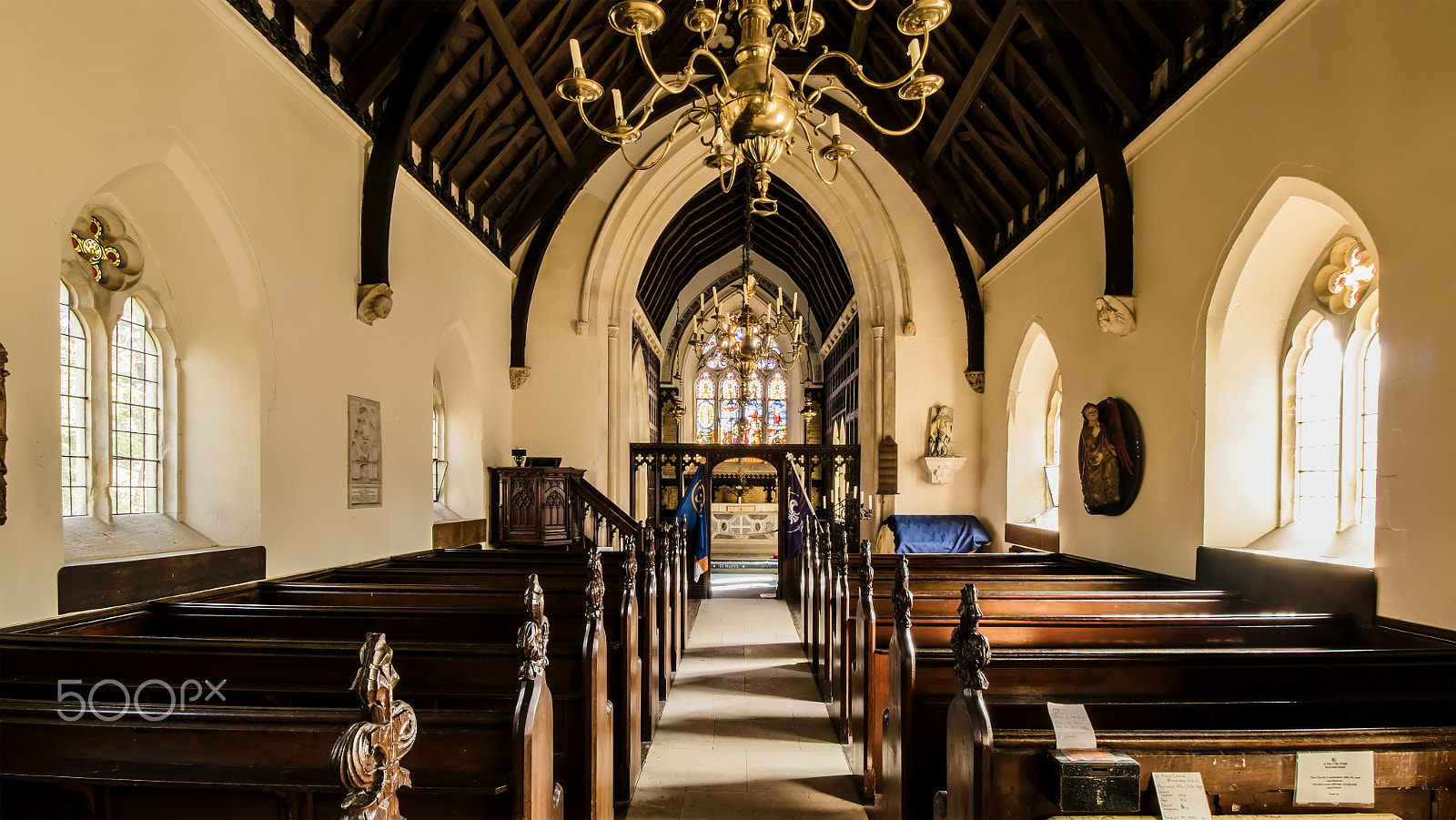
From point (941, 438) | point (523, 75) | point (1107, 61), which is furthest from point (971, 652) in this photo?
point (941, 438)

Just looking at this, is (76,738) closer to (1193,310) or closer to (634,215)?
(1193,310)

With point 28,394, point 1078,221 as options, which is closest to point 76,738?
point 28,394

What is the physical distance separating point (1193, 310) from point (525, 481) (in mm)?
6017

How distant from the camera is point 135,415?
4.15 meters

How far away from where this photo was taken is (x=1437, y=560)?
3082 millimetres

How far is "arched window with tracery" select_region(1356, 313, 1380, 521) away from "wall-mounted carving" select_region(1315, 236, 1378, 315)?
210 mm

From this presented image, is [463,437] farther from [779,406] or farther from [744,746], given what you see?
[779,406]

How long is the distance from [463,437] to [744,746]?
4.85 metres

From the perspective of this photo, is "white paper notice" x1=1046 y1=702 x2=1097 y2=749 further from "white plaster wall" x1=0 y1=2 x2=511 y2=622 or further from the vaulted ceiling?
the vaulted ceiling

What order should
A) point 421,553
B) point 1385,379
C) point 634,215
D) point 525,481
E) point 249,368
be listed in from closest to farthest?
point 1385,379
point 249,368
point 421,553
point 525,481
point 634,215

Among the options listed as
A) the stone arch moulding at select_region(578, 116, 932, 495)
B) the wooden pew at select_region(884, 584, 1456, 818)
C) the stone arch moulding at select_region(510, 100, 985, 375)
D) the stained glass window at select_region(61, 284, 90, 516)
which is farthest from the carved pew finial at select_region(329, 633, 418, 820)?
the stone arch moulding at select_region(578, 116, 932, 495)

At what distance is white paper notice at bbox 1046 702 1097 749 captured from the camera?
1.80 m

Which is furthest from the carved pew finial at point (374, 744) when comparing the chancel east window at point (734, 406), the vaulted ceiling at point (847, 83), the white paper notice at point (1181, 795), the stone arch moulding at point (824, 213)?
the chancel east window at point (734, 406)

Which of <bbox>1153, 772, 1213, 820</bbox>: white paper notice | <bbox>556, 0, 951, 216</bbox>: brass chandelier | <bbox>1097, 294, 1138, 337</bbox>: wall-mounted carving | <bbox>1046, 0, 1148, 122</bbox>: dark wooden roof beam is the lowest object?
<bbox>1153, 772, 1213, 820</bbox>: white paper notice
